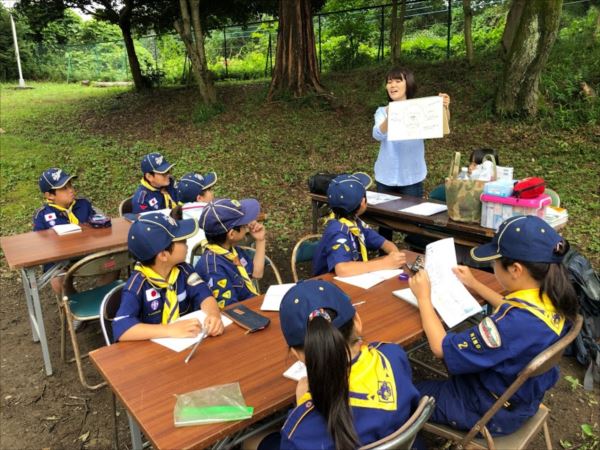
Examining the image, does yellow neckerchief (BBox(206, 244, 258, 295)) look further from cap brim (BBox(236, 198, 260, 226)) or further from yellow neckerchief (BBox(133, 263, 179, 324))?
yellow neckerchief (BBox(133, 263, 179, 324))

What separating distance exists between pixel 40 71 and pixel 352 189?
24.2 metres

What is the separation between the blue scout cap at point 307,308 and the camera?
4.74 ft

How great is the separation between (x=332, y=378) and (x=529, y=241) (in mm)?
1043

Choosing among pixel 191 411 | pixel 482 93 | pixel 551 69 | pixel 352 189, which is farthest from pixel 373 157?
pixel 191 411

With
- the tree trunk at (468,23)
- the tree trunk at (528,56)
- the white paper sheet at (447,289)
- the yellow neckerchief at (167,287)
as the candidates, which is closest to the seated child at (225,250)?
the yellow neckerchief at (167,287)

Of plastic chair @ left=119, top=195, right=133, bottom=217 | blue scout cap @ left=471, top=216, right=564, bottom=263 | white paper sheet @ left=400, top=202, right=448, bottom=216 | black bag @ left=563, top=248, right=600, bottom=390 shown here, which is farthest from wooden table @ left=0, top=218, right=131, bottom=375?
black bag @ left=563, top=248, right=600, bottom=390

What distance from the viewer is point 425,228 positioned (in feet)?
12.2

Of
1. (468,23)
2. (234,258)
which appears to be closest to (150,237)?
(234,258)

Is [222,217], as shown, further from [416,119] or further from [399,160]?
[399,160]

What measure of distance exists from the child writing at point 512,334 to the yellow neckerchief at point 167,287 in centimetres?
131

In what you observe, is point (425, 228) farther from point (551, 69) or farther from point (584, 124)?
point (551, 69)

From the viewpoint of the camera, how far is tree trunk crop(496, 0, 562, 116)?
723cm

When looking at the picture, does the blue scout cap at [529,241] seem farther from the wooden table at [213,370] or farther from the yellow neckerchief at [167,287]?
the yellow neckerchief at [167,287]

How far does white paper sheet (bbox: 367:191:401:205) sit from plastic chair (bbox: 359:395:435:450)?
2.71 m
